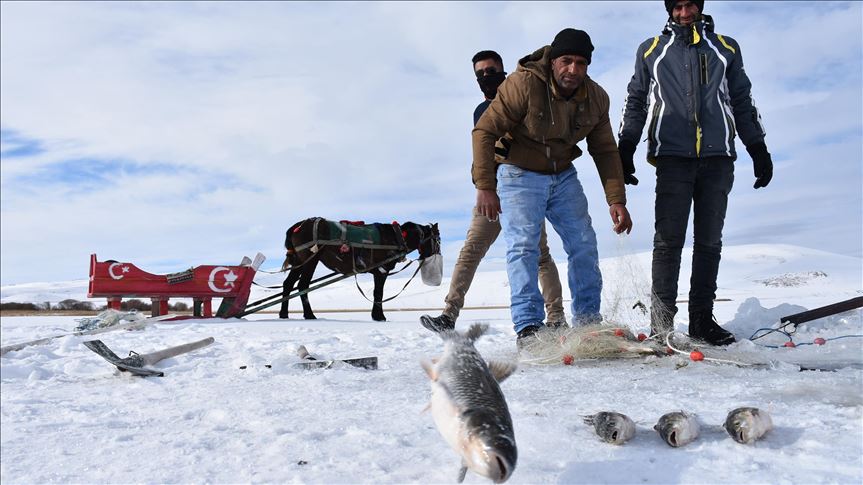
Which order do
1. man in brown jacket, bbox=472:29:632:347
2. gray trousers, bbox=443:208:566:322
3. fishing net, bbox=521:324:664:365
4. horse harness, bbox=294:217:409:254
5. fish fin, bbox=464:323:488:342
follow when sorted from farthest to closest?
horse harness, bbox=294:217:409:254
gray trousers, bbox=443:208:566:322
man in brown jacket, bbox=472:29:632:347
fishing net, bbox=521:324:664:365
fish fin, bbox=464:323:488:342

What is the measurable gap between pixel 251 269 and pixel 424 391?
19.7 ft

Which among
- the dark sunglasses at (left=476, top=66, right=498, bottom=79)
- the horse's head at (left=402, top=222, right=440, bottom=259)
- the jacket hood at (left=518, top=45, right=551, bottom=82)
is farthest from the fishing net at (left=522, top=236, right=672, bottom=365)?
the horse's head at (left=402, top=222, right=440, bottom=259)

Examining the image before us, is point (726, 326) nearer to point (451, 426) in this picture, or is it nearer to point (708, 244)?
point (708, 244)

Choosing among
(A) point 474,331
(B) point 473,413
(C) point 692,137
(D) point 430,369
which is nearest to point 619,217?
(C) point 692,137

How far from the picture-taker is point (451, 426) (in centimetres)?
125

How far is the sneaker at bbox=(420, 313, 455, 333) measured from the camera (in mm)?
3699

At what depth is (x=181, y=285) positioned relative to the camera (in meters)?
7.40

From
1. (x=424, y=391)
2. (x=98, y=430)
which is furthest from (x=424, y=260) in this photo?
(x=98, y=430)

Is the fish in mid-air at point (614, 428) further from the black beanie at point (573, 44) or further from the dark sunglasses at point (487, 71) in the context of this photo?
the dark sunglasses at point (487, 71)

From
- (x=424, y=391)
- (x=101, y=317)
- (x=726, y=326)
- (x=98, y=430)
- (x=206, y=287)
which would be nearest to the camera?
(x=98, y=430)

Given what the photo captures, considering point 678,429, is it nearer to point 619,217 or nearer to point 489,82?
point 619,217

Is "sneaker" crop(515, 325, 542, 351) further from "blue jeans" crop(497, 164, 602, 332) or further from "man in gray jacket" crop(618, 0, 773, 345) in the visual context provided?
"man in gray jacket" crop(618, 0, 773, 345)

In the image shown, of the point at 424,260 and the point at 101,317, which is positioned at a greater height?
the point at 424,260

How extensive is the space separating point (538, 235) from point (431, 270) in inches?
199
